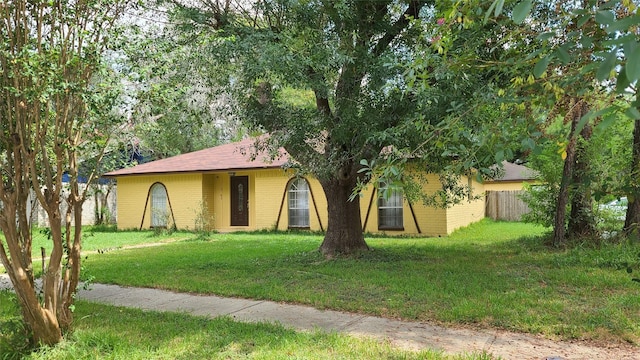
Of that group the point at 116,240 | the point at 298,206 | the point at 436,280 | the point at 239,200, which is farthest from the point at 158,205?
the point at 436,280

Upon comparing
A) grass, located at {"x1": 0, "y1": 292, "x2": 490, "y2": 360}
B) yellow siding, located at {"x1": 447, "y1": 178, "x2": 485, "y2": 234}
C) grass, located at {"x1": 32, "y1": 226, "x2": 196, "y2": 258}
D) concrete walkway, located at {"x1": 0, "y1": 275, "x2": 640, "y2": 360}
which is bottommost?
grass, located at {"x1": 32, "y1": 226, "x2": 196, "y2": 258}

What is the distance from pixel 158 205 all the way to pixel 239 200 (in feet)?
12.2

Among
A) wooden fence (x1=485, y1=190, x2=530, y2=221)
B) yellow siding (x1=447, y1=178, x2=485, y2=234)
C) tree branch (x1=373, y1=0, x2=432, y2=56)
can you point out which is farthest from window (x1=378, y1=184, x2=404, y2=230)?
wooden fence (x1=485, y1=190, x2=530, y2=221)

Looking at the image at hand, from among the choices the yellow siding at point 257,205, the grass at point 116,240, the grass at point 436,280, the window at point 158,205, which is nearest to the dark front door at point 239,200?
the yellow siding at point 257,205

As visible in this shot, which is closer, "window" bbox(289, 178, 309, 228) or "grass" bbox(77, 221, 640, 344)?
"grass" bbox(77, 221, 640, 344)

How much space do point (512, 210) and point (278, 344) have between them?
19909mm

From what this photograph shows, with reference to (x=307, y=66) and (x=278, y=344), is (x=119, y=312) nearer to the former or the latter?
(x=278, y=344)

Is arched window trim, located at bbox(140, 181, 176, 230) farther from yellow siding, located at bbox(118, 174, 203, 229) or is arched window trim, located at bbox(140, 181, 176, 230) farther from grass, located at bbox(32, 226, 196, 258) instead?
grass, located at bbox(32, 226, 196, 258)

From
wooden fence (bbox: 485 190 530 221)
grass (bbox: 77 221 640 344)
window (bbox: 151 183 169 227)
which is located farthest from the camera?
wooden fence (bbox: 485 190 530 221)

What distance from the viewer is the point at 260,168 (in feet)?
59.0

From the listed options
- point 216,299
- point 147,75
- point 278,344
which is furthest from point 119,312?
point 147,75

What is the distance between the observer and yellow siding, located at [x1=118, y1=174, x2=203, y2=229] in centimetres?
1962

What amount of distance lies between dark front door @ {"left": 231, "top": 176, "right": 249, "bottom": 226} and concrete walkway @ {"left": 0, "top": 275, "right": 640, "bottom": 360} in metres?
12.1

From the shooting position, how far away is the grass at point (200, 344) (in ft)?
14.3
